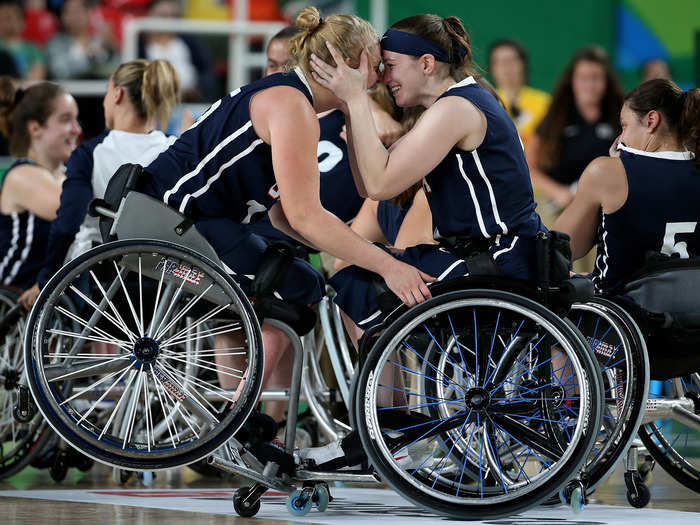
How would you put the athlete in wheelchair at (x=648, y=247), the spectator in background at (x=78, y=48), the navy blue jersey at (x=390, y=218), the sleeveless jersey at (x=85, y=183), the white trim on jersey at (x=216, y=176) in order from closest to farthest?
the white trim on jersey at (x=216, y=176), the athlete in wheelchair at (x=648, y=247), the navy blue jersey at (x=390, y=218), the sleeveless jersey at (x=85, y=183), the spectator in background at (x=78, y=48)

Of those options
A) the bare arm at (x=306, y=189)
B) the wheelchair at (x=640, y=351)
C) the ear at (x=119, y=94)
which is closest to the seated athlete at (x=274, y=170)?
the bare arm at (x=306, y=189)

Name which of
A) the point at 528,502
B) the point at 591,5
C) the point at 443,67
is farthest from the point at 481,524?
the point at 591,5

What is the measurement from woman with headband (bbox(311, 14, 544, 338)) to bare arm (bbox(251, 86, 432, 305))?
108 mm

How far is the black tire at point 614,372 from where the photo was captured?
3287 millimetres

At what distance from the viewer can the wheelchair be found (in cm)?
331

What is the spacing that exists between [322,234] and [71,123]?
2134mm

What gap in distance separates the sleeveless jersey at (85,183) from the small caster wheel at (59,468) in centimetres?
67

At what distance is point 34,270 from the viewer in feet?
15.7

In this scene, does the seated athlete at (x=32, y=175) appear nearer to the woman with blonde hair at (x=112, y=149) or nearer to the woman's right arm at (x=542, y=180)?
the woman with blonde hair at (x=112, y=149)

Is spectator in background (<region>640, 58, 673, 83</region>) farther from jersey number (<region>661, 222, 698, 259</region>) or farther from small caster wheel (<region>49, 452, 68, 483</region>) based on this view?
small caster wheel (<region>49, 452, 68, 483</region>)

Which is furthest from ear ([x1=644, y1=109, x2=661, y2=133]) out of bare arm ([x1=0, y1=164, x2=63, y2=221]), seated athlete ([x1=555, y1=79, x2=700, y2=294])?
bare arm ([x1=0, y1=164, x2=63, y2=221])

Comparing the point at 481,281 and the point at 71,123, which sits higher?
the point at 71,123

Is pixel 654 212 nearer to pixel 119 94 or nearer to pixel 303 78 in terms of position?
pixel 303 78

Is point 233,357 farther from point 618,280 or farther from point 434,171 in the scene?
point 618,280
